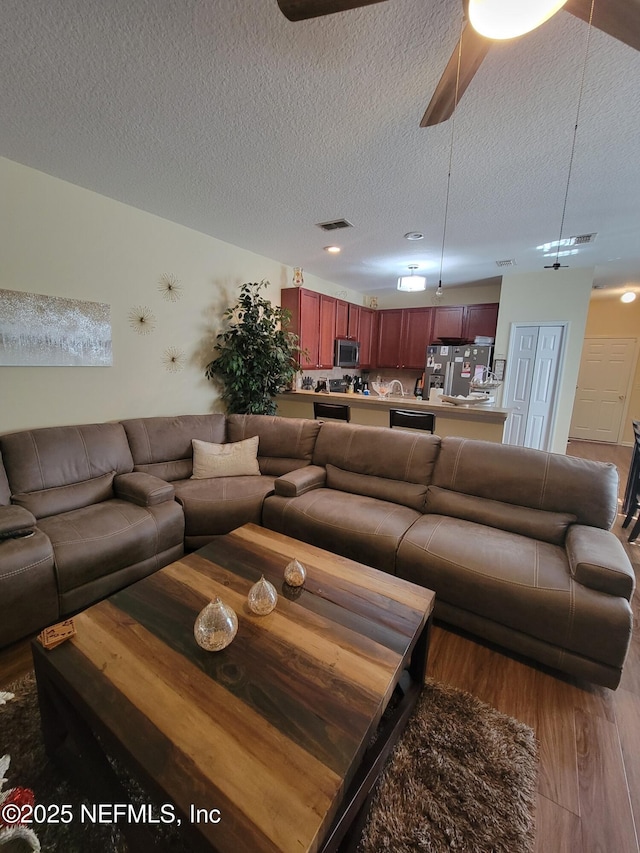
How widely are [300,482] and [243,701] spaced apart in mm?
1665

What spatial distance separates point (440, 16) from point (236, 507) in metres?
2.69

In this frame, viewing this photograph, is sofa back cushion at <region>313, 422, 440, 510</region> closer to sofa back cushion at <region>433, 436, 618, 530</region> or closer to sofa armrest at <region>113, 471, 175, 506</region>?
sofa back cushion at <region>433, 436, 618, 530</region>

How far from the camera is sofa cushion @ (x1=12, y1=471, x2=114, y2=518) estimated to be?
2156 mm

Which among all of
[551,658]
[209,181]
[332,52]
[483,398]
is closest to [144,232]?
[209,181]

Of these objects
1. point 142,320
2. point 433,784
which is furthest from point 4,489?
point 433,784

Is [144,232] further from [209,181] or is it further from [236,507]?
[236,507]

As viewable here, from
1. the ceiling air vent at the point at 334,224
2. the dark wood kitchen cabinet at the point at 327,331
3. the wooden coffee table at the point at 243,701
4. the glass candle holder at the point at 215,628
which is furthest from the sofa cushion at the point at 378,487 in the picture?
the dark wood kitchen cabinet at the point at 327,331

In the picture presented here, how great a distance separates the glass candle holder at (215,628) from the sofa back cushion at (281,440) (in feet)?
6.37

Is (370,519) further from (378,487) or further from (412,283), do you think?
(412,283)

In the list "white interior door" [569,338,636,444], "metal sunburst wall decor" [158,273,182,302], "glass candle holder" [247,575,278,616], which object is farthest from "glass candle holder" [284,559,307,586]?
"white interior door" [569,338,636,444]

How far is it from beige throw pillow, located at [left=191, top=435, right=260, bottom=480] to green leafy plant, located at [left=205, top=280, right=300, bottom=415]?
0.74 metres

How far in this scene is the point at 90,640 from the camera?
1.20 meters

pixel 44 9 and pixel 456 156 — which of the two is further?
pixel 456 156

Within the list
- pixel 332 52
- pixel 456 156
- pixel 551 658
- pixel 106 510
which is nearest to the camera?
pixel 332 52
